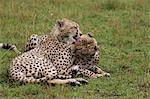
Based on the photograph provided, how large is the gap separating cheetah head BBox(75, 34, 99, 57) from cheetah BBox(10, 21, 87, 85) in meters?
0.08

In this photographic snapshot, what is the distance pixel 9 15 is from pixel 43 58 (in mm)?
4041

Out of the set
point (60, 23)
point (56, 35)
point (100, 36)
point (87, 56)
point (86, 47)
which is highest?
point (60, 23)

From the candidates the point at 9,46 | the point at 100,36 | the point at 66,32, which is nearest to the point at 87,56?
the point at 66,32

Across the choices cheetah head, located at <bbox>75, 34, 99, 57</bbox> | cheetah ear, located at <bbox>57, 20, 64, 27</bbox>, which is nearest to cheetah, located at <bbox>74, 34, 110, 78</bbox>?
cheetah head, located at <bbox>75, 34, 99, 57</bbox>

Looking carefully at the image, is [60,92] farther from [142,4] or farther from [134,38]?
[142,4]

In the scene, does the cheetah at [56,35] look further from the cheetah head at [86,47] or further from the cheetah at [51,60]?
the cheetah head at [86,47]

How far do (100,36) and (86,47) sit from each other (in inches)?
102

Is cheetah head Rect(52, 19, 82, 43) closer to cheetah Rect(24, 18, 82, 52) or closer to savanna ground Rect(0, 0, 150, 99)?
cheetah Rect(24, 18, 82, 52)

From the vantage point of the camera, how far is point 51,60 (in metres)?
7.09

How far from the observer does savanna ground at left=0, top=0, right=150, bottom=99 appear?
6.45 metres

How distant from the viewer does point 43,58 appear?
7016 mm

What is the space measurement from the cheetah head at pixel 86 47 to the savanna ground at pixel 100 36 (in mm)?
396

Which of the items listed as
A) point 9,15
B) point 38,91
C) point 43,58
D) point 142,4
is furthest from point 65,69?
point 142,4

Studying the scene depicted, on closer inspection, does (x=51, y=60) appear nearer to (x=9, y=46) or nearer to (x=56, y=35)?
(x=56, y=35)
